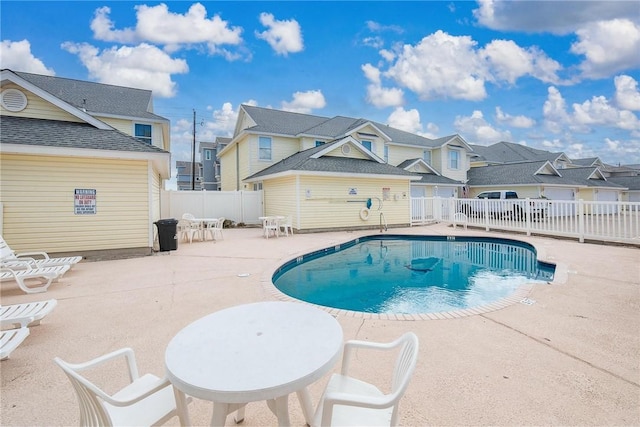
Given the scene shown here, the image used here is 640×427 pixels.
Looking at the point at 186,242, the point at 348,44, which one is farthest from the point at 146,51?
the point at 186,242

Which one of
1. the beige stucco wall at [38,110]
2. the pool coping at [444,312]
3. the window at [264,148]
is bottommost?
the pool coping at [444,312]

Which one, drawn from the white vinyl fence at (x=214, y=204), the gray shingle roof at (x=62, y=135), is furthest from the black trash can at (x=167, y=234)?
the white vinyl fence at (x=214, y=204)

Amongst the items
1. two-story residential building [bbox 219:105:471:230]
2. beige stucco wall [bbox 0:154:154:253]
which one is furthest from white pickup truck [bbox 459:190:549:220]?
beige stucco wall [bbox 0:154:154:253]

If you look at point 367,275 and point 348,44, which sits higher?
point 348,44

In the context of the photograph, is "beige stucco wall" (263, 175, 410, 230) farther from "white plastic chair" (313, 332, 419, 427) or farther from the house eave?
"white plastic chair" (313, 332, 419, 427)

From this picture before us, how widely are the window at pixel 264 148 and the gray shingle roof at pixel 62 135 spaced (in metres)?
9.96

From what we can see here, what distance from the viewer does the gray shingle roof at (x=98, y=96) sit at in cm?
1495

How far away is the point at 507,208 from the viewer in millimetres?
12539

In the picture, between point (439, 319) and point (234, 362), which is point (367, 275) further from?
point (234, 362)

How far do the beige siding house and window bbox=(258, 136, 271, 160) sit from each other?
9.95 meters

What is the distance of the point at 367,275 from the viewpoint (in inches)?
295

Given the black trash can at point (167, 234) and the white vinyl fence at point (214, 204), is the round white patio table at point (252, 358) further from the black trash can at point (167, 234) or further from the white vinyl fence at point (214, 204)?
the white vinyl fence at point (214, 204)

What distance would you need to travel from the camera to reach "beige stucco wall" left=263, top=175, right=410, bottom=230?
13.2m

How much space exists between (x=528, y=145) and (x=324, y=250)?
37840 mm
